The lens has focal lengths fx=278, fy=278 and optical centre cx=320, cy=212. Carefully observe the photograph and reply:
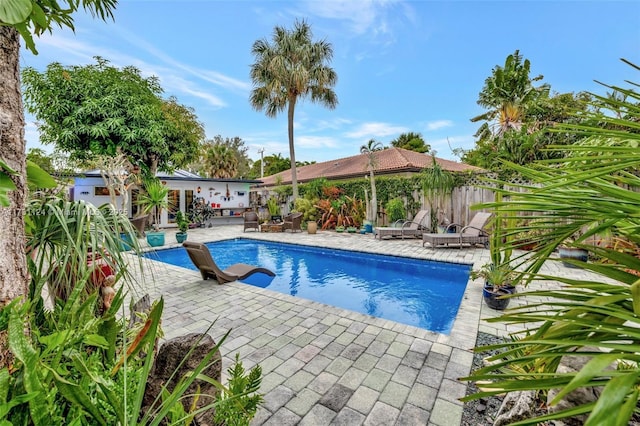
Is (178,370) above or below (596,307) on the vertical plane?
below

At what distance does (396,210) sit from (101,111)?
1233cm

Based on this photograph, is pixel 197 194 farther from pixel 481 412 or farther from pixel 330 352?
pixel 481 412

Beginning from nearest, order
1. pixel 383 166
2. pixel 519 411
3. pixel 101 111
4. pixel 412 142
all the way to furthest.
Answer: pixel 519 411 → pixel 101 111 → pixel 383 166 → pixel 412 142

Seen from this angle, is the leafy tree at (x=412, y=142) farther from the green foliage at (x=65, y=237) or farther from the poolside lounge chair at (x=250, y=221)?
the green foliage at (x=65, y=237)

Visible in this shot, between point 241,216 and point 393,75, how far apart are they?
1265 centimetres

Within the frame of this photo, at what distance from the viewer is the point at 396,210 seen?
12016 millimetres

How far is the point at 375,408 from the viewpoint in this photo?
2.20 metres

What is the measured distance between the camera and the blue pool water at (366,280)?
505cm

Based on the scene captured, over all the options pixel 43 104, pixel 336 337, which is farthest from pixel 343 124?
pixel 336 337

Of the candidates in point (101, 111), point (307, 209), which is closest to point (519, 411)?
point (307, 209)

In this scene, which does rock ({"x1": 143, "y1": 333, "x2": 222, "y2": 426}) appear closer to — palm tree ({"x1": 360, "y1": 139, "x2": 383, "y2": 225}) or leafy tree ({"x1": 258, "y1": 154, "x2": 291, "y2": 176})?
palm tree ({"x1": 360, "y1": 139, "x2": 383, "y2": 225})

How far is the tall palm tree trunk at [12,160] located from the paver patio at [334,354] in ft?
5.65

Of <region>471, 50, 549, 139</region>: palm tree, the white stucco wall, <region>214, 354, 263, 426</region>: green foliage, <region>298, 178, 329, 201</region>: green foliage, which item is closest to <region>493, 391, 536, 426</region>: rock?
<region>214, 354, 263, 426</region>: green foliage

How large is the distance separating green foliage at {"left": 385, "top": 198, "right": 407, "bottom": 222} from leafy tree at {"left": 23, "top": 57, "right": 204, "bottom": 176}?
1019cm
